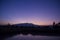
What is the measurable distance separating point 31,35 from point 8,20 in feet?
2.29

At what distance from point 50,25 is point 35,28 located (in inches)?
15.2

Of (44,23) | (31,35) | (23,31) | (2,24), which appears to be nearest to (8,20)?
(2,24)

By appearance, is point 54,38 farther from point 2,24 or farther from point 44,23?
point 2,24

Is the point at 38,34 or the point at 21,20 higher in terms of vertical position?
the point at 21,20

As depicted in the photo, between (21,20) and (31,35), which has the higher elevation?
(21,20)

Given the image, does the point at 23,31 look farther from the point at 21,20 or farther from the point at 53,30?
the point at 53,30

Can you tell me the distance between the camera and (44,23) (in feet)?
9.32

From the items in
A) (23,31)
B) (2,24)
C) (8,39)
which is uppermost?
(2,24)

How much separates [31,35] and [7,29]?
0.63 meters

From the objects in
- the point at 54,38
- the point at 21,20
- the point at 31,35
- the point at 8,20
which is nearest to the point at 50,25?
the point at 54,38

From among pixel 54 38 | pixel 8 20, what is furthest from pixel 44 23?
pixel 8 20

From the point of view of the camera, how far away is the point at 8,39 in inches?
112

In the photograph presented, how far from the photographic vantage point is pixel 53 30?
287cm

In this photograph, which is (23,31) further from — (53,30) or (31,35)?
(53,30)
